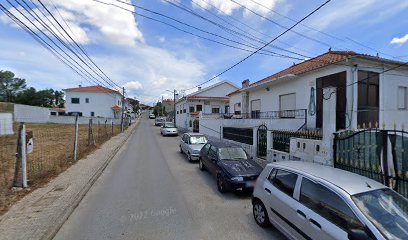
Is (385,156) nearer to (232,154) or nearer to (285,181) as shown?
(285,181)

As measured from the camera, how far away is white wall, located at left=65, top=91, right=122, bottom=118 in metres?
47.5

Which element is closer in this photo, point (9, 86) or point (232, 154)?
point (232, 154)

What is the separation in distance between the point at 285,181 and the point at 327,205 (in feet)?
3.17

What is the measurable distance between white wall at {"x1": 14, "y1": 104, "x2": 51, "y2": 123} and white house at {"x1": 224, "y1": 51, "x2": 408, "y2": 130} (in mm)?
40642

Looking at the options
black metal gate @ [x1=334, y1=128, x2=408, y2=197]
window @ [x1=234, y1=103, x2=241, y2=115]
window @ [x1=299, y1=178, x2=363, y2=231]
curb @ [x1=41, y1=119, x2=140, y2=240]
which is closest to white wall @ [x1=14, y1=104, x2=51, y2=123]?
window @ [x1=234, y1=103, x2=241, y2=115]

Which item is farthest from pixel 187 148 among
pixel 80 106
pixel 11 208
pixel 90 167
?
pixel 80 106

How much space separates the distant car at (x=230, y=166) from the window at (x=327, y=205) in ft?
9.23

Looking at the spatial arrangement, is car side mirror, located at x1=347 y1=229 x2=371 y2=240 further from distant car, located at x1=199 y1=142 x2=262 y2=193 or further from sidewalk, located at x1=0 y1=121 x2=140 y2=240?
sidewalk, located at x1=0 y1=121 x2=140 y2=240

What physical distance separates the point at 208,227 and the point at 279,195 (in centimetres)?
156

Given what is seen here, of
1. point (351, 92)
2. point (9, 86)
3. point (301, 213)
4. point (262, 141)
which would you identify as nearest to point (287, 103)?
point (351, 92)

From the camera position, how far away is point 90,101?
159ft

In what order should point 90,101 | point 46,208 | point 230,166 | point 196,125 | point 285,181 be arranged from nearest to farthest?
point 285,181
point 46,208
point 230,166
point 196,125
point 90,101

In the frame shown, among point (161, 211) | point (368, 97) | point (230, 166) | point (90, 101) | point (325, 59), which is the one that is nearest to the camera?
point (161, 211)

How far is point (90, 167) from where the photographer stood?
9500mm
